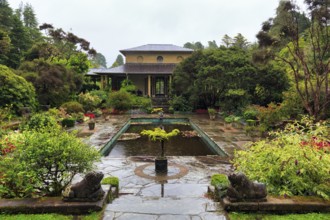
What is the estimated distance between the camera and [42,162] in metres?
4.31

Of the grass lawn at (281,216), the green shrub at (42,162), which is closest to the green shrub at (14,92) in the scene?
the green shrub at (42,162)

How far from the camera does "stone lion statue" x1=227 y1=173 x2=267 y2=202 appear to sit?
414 cm

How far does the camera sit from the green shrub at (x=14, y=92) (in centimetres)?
1504

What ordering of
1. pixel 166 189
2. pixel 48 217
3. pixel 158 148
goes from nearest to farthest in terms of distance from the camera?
1. pixel 48 217
2. pixel 166 189
3. pixel 158 148

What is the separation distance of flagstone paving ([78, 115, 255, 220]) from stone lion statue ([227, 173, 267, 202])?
0.39 meters

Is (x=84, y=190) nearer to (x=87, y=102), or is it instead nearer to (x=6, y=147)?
(x=6, y=147)

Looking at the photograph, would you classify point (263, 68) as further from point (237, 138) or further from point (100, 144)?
point (100, 144)

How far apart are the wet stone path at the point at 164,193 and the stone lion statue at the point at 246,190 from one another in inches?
15.8

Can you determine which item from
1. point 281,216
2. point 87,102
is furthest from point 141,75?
point 281,216

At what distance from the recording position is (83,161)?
4.62m

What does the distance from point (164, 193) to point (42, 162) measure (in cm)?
252

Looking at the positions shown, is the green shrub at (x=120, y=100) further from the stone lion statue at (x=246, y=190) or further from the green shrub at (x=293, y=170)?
the stone lion statue at (x=246, y=190)

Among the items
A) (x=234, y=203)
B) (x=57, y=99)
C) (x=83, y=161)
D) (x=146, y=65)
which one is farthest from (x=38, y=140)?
(x=146, y=65)

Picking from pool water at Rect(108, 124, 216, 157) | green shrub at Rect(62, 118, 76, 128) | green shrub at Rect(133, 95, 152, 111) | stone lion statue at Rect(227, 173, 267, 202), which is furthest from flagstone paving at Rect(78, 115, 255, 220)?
green shrub at Rect(133, 95, 152, 111)
